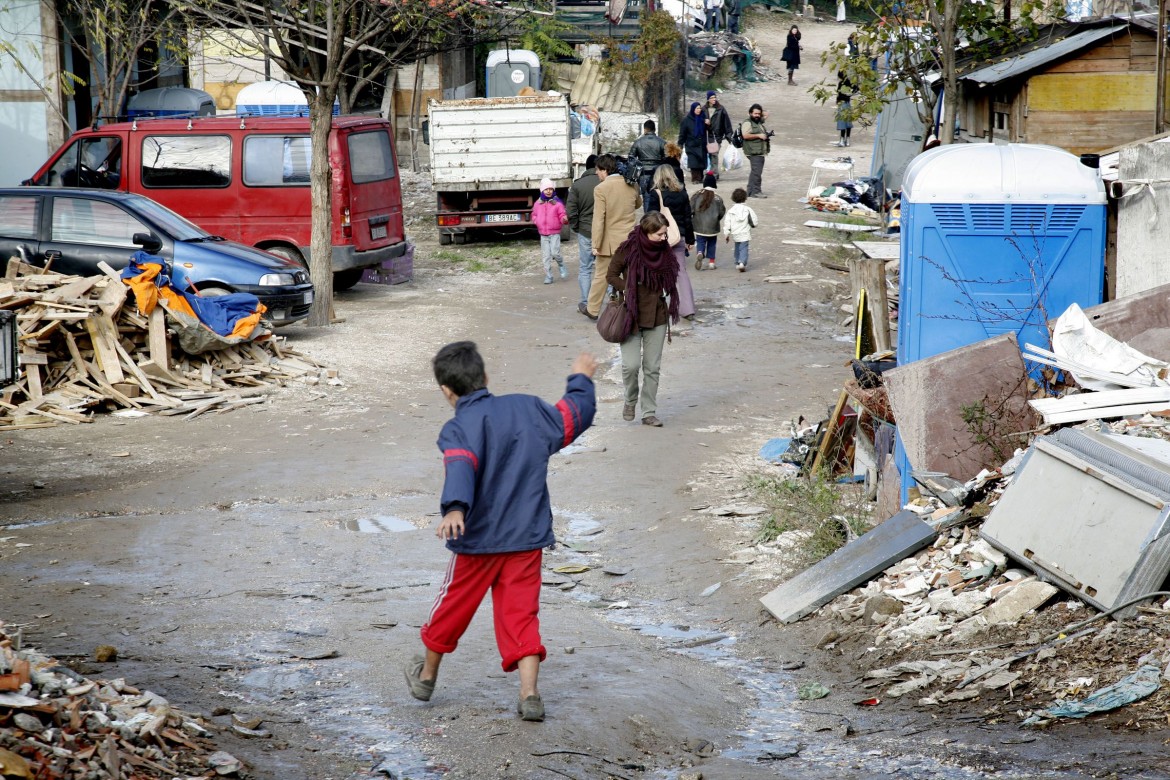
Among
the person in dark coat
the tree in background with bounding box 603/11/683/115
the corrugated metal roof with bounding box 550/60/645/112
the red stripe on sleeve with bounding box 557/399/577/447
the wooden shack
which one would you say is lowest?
the red stripe on sleeve with bounding box 557/399/577/447

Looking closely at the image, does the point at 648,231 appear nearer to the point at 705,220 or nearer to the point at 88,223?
the point at 88,223

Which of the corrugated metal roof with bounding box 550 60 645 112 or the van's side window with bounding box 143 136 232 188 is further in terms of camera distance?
the corrugated metal roof with bounding box 550 60 645 112

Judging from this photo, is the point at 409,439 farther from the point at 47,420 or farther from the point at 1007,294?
the point at 1007,294

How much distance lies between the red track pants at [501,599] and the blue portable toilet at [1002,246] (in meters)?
3.73

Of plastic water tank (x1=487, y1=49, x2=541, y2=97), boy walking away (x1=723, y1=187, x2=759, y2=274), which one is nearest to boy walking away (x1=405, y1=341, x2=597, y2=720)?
boy walking away (x1=723, y1=187, x2=759, y2=274)

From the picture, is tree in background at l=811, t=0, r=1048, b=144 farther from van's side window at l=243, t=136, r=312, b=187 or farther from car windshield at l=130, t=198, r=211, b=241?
car windshield at l=130, t=198, r=211, b=241

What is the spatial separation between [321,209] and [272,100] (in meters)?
10.9

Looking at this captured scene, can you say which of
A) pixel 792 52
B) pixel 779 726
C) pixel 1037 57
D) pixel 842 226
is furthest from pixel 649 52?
pixel 779 726

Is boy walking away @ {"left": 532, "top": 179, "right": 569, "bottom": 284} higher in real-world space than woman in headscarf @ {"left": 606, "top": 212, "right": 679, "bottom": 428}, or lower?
higher

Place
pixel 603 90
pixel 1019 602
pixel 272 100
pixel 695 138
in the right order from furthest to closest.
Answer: pixel 603 90 → pixel 272 100 → pixel 695 138 → pixel 1019 602

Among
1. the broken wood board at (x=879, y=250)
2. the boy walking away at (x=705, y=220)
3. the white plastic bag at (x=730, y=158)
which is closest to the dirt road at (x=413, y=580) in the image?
the broken wood board at (x=879, y=250)

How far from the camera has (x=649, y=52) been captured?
1277 inches

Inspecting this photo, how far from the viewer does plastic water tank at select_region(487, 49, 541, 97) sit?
3062cm

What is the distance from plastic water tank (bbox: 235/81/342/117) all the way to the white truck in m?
5.15
